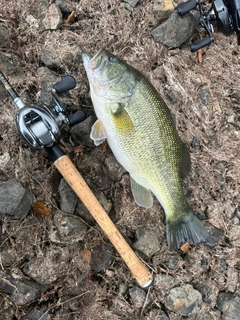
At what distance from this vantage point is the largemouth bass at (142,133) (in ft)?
10.8

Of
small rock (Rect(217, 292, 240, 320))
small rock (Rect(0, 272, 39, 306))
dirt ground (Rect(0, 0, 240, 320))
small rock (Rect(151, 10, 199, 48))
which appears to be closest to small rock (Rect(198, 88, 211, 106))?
dirt ground (Rect(0, 0, 240, 320))

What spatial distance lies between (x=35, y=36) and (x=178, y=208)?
2.13 metres

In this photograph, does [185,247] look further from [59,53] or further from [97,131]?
[59,53]

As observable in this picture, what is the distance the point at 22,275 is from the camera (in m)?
3.38

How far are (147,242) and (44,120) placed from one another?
143 cm

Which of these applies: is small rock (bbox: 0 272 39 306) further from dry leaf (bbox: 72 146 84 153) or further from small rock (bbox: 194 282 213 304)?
small rock (bbox: 194 282 213 304)

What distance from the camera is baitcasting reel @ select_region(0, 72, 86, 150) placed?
3.14 metres

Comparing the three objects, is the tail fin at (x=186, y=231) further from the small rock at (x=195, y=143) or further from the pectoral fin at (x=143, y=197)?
the small rock at (x=195, y=143)

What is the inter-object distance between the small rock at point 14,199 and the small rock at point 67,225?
273 mm

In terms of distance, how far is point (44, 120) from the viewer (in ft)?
10.4

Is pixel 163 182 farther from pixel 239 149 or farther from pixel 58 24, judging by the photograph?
pixel 58 24

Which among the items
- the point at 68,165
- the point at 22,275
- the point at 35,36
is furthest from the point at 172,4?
the point at 22,275

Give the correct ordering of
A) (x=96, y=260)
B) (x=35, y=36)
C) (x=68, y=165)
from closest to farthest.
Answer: (x=68, y=165)
(x=96, y=260)
(x=35, y=36)

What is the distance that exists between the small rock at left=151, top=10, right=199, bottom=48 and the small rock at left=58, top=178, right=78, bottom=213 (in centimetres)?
172
